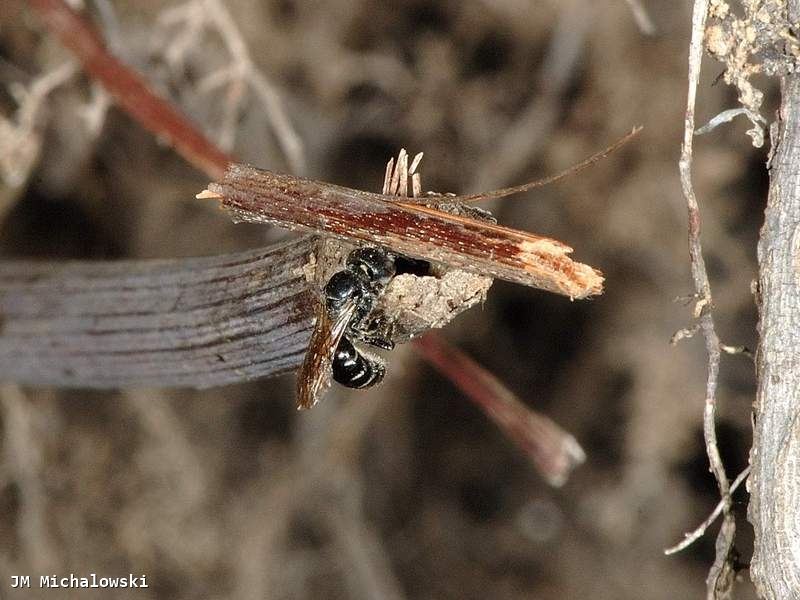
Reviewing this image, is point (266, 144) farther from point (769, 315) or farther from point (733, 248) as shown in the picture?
point (769, 315)

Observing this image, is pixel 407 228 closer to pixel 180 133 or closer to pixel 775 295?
pixel 775 295

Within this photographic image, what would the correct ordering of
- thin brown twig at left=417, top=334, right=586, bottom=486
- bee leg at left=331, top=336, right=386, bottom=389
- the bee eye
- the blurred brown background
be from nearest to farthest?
the bee eye → bee leg at left=331, top=336, right=386, bottom=389 → thin brown twig at left=417, top=334, right=586, bottom=486 → the blurred brown background

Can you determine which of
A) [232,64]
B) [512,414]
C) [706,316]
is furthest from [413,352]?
[706,316]

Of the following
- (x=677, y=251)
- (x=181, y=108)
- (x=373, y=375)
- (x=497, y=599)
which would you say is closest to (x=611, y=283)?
(x=677, y=251)

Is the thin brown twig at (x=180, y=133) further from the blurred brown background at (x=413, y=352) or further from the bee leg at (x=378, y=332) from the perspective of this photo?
the bee leg at (x=378, y=332)

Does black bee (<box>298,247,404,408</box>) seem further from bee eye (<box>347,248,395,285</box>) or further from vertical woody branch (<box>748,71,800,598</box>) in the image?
vertical woody branch (<box>748,71,800,598</box>)

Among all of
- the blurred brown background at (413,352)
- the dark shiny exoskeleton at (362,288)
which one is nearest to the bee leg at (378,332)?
the dark shiny exoskeleton at (362,288)

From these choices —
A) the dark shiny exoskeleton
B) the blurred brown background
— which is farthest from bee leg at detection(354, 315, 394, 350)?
the blurred brown background
